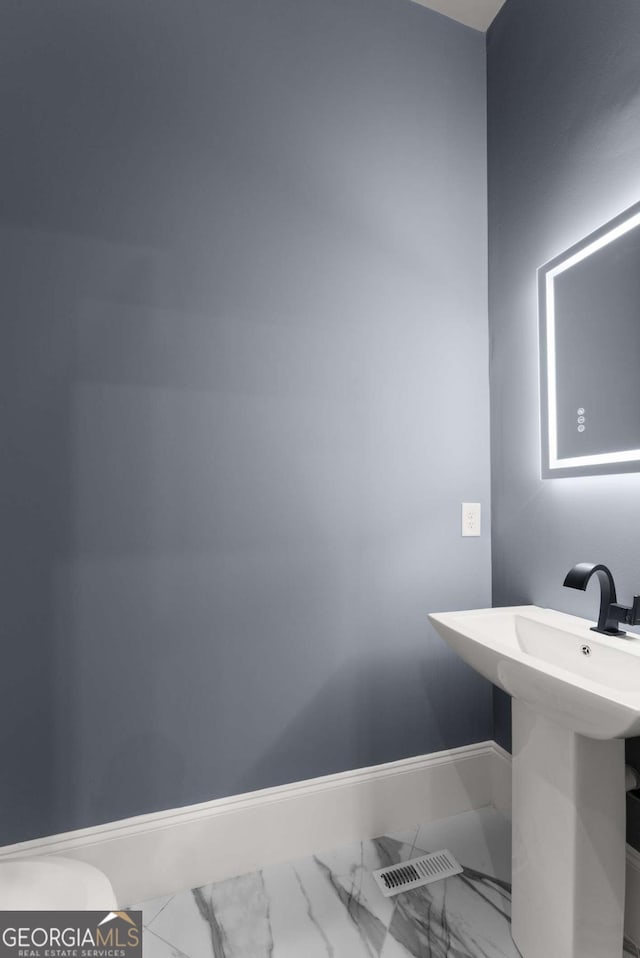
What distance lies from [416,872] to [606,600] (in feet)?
3.13

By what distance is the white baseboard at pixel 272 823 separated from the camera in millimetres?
1378

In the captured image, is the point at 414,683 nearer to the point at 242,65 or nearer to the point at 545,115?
the point at 545,115

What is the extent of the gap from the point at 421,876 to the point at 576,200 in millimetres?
1972

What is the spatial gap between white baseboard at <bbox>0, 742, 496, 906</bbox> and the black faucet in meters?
0.81

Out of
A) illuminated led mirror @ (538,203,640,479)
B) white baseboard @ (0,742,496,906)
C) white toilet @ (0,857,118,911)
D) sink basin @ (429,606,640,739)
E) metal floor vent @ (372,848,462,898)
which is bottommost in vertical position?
metal floor vent @ (372,848,462,898)

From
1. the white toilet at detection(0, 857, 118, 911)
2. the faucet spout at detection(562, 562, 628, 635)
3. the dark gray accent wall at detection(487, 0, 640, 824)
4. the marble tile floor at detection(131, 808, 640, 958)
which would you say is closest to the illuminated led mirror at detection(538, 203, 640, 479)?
the dark gray accent wall at detection(487, 0, 640, 824)

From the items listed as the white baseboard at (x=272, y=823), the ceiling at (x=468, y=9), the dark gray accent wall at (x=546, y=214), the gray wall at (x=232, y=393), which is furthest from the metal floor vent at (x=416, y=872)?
the ceiling at (x=468, y=9)

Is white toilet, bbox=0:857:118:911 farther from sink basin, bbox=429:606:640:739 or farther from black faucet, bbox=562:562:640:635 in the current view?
black faucet, bbox=562:562:640:635

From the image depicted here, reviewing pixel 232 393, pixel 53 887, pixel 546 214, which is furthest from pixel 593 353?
pixel 53 887

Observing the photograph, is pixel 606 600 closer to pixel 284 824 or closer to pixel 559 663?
pixel 559 663

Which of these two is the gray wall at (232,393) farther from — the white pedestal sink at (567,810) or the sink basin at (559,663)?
the white pedestal sink at (567,810)

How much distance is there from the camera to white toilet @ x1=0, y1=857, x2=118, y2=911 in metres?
0.86

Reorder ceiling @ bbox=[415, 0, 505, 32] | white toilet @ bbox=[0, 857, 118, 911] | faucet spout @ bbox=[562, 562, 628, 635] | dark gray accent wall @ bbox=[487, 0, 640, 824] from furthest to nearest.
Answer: ceiling @ bbox=[415, 0, 505, 32] → dark gray accent wall @ bbox=[487, 0, 640, 824] → faucet spout @ bbox=[562, 562, 628, 635] → white toilet @ bbox=[0, 857, 118, 911]

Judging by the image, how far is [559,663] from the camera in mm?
1302
